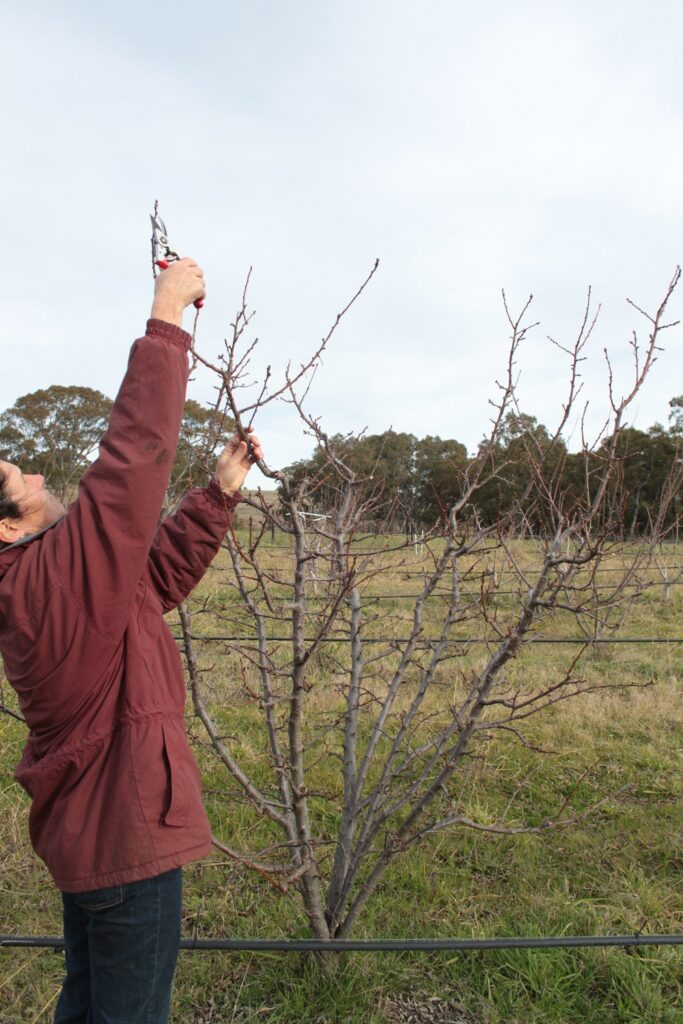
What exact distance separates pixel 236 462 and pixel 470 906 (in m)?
2.22

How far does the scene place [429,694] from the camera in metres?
5.64

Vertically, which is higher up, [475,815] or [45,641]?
[45,641]

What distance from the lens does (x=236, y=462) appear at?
180 cm

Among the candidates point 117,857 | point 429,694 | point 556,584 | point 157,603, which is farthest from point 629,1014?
point 429,694

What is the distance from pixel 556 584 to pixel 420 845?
81.1 inches

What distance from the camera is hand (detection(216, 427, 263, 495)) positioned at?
70.4 inches

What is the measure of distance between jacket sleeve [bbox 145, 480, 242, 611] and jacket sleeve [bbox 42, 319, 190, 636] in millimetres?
467

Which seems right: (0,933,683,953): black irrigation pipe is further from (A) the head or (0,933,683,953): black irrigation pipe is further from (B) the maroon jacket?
(A) the head

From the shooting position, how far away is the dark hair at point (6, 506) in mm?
1321

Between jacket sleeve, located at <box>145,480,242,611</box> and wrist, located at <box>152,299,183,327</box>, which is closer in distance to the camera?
wrist, located at <box>152,299,183,327</box>

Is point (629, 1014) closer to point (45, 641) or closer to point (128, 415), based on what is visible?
point (45, 641)

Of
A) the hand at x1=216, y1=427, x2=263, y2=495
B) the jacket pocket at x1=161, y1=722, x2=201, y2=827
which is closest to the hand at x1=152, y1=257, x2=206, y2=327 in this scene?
the hand at x1=216, y1=427, x2=263, y2=495

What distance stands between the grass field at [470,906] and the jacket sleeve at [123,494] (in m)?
1.01

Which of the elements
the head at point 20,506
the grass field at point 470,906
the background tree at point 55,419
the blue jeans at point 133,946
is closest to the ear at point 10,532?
the head at point 20,506
